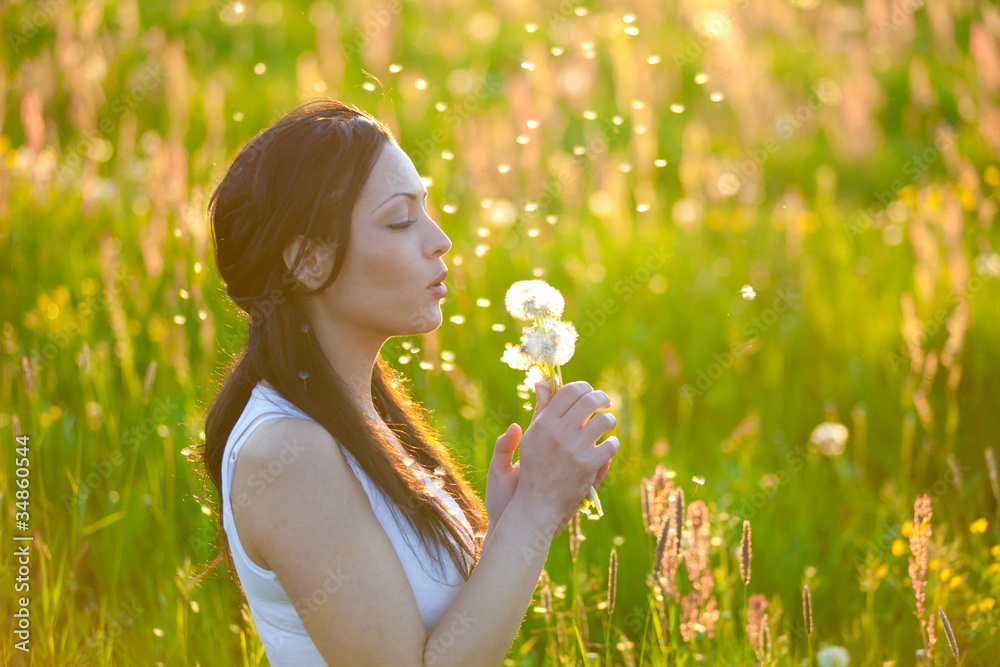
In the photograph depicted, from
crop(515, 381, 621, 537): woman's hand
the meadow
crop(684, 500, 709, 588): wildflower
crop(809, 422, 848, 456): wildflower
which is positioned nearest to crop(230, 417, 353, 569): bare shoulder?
crop(515, 381, 621, 537): woman's hand

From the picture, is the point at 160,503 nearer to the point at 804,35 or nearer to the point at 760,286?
the point at 760,286

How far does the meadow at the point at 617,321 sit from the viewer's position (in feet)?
8.08

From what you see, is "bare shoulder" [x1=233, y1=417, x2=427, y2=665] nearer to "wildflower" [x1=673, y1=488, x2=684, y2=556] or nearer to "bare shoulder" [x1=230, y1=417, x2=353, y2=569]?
"bare shoulder" [x1=230, y1=417, x2=353, y2=569]

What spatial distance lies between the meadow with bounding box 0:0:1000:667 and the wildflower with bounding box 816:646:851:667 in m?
0.06

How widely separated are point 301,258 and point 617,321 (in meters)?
2.75

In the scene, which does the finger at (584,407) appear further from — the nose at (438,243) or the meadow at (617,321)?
the meadow at (617,321)

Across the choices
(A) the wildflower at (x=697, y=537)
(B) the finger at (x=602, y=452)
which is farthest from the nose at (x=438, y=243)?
(A) the wildflower at (x=697, y=537)

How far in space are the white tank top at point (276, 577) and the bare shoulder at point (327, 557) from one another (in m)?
0.09

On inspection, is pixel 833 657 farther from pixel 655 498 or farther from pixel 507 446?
pixel 507 446

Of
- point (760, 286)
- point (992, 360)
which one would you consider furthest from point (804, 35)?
point (992, 360)

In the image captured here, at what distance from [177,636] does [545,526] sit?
131 cm

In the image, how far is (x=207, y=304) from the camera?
3752mm

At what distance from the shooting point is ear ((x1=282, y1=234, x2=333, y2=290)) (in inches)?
60.7

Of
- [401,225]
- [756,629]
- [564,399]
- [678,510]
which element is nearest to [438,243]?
[401,225]
